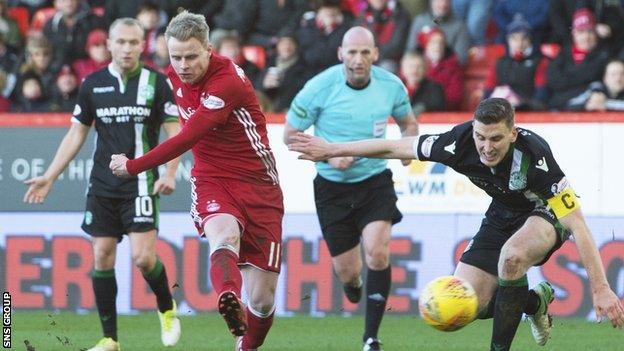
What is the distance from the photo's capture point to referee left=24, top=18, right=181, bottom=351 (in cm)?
1113

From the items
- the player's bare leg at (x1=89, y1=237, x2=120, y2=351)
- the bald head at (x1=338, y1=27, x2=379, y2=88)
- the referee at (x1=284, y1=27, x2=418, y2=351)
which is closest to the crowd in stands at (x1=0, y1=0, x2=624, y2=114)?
the referee at (x1=284, y1=27, x2=418, y2=351)

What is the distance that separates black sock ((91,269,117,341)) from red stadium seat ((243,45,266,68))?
620cm

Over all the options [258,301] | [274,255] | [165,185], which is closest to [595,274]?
[274,255]

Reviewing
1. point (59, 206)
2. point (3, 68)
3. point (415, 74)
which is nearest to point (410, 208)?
point (415, 74)

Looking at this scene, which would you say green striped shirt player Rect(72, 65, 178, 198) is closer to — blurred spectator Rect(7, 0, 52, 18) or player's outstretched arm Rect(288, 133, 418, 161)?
player's outstretched arm Rect(288, 133, 418, 161)

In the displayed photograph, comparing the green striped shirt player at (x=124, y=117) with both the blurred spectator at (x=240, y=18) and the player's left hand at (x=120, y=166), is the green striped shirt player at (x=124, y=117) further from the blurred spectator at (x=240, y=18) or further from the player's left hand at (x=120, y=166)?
the blurred spectator at (x=240, y=18)

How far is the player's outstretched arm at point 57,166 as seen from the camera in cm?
1090

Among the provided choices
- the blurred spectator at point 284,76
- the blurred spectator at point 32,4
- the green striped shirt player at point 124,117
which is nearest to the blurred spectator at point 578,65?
the blurred spectator at point 284,76

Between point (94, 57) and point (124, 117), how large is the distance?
599 cm

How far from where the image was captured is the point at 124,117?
11.2 m

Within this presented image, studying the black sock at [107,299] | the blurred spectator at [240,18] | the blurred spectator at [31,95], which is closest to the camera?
the black sock at [107,299]

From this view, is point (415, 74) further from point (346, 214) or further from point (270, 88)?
point (346, 214)

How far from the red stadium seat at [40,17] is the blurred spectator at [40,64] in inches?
41.6

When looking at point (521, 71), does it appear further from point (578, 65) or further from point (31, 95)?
point (31, 95)
